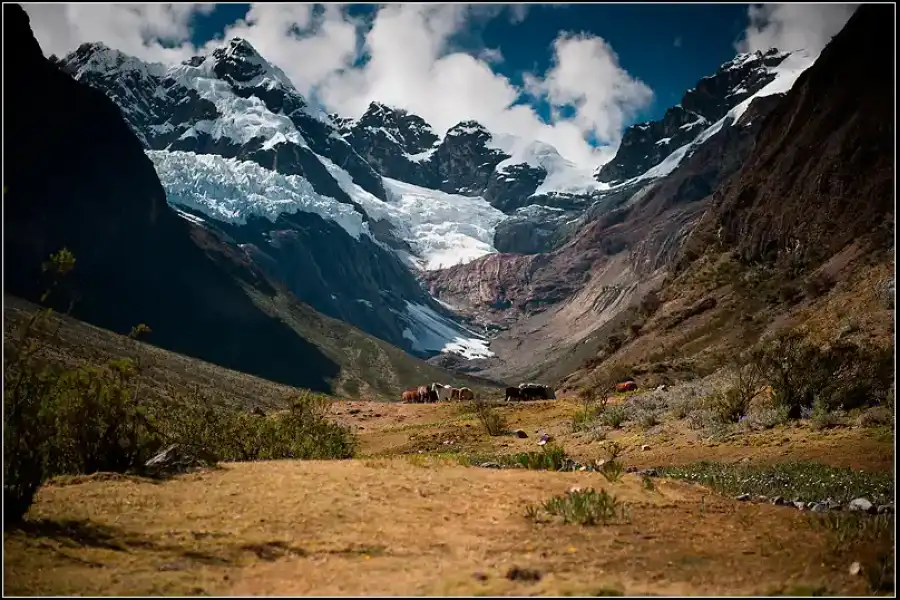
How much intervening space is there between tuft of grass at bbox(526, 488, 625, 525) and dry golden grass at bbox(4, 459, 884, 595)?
0.89ft

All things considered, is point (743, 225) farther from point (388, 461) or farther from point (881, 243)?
point (388, 461)

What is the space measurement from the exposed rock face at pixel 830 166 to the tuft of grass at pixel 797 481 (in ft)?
145

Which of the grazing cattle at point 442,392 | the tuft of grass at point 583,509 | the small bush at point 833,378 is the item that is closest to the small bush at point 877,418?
the small bush at point 833,378

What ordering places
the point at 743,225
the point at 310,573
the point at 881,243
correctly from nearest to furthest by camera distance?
the point at 310,573 → the point at 881,243 → the point at 743,225

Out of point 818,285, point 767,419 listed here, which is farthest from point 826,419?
point 818,285

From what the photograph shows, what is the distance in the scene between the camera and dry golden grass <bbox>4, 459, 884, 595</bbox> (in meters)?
8.45

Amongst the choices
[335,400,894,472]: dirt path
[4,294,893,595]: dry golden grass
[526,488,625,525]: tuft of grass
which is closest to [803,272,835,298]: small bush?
[335,400,894,472]: dirt path

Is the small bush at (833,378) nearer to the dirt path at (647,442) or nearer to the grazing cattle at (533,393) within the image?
the dirt path at (647,442)

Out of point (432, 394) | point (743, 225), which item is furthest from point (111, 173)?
point (743, 225)

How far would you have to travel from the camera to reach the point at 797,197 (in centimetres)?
7575

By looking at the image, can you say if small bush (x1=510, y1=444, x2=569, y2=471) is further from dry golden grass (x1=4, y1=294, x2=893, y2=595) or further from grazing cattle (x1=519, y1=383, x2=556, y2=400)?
grazing cattle (x1=519, y1=383, x2=556, y2=400)

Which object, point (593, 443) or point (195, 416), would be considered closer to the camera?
point (195, 416)

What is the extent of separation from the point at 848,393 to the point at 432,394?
170 feet

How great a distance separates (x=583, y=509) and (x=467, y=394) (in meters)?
55.1
